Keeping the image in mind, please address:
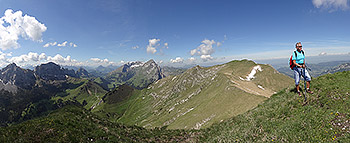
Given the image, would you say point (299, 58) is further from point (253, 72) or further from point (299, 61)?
point (253, 72)

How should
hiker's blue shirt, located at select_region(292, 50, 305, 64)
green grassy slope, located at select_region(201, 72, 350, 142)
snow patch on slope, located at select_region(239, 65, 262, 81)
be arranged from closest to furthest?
green grassy slope, located at select_region(201, 72, 350, 142) → hiker's blue shirt, located at select_region(292, 50, 305, 64) → snow patch on slope, located at select_region(239, 65, 262, 81)

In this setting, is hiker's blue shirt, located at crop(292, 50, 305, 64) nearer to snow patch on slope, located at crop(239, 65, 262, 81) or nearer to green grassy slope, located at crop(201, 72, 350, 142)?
green grassy slope, located at crop(201, 72, 350, 142)

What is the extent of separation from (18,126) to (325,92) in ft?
134

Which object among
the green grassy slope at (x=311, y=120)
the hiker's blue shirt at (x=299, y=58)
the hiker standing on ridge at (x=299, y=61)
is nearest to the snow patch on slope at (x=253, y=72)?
the green grassy slope at (x=311, y=120)

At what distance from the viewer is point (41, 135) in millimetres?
19688

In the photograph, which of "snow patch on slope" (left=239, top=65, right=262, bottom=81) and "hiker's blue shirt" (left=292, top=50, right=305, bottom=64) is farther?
"snow patch on slope" (left=239, top=65, right=262, bottom=81)

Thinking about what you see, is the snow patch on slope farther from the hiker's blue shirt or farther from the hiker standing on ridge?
the hiker's blue shirt

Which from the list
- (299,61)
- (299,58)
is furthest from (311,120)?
(299,58)

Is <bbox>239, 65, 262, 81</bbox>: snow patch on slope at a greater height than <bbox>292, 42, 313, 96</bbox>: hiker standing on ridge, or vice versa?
<bbox>292, 42, 313, 96</bbox>: hiker standing on ridge

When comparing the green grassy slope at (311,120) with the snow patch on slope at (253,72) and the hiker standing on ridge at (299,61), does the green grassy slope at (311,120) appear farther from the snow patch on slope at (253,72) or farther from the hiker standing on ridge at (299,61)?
the snow patch on slope at (253,72)

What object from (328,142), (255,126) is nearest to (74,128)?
(255,126)

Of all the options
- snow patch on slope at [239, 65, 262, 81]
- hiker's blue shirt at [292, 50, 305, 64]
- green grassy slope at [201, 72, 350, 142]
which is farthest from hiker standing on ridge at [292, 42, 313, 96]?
snow patch on slope at [239, 65, 262, 81]

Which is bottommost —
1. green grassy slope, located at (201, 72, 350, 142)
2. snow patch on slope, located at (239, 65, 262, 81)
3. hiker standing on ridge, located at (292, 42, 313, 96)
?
snow patch on slope, located at (239, 65, 262, 81)

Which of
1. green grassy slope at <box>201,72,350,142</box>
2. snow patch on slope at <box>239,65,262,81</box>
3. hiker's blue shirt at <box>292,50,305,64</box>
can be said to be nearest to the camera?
green grassy slope at <box>201,72,350,142</box>
